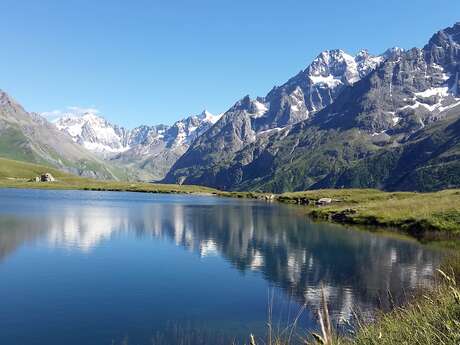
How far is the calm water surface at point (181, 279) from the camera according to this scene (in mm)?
34000

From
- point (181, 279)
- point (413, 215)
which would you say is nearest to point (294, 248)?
point (181, 279)

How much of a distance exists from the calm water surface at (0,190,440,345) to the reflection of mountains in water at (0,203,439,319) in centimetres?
20

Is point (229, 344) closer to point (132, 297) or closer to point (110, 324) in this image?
point (110, 324)

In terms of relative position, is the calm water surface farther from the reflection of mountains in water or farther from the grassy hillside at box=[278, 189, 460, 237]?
the grassy hillside at box=[278, 189, 460, 237]

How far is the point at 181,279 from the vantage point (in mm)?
51406

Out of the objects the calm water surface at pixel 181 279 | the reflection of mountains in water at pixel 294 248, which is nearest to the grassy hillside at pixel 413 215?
the reflection of mountains in water at pixel 294 248

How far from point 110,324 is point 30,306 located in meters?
8.21

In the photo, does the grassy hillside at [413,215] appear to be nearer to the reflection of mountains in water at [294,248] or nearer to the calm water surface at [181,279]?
the reflection of mountains in water at [294,248]

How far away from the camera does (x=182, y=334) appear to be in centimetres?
3297

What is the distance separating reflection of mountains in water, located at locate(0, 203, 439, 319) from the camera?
47.5 m

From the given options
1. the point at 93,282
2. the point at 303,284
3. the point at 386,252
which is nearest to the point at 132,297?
the point at 93,282

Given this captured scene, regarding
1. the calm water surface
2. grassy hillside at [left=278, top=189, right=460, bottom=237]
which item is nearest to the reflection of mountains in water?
the calm water surface

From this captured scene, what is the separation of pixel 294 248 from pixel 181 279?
2818 centimetres

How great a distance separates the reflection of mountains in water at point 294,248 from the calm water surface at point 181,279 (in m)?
0.20
